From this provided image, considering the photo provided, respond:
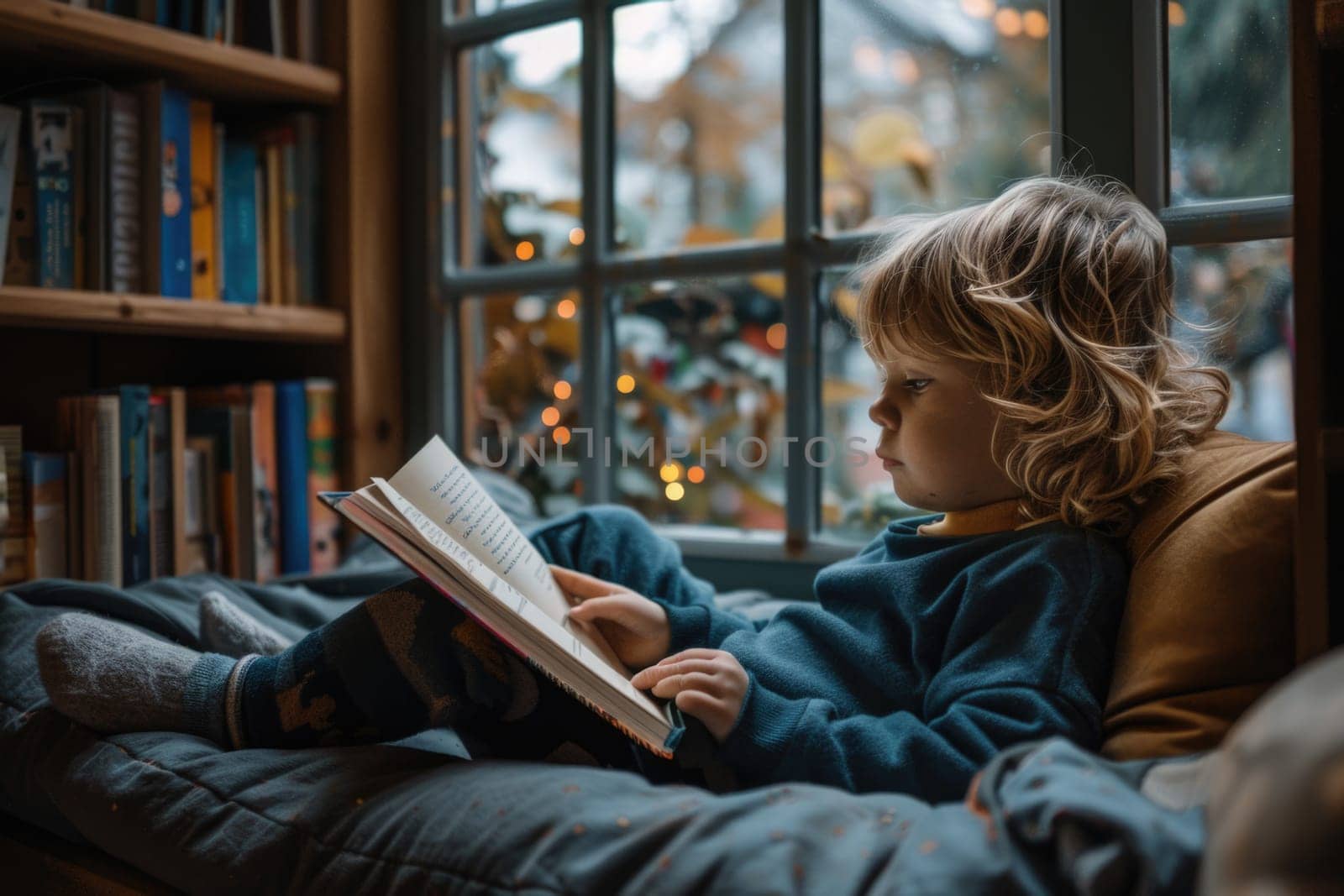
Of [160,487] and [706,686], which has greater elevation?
[160,487]

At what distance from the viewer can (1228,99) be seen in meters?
1.06

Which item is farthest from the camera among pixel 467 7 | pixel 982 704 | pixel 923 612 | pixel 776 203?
pixel 776 203

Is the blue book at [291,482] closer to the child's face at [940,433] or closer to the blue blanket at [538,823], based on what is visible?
the blue blanket at [538,823]

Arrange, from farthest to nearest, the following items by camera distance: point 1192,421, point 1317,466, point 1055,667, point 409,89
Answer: point 409,89 → point 1192,421 → point 1055,667 → point 1317,466

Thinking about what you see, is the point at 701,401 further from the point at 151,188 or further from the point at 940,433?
the point at 940,433

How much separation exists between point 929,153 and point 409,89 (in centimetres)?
86

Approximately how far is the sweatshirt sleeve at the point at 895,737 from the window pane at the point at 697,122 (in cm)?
78

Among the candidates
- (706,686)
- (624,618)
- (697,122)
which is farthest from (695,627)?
(697,122)

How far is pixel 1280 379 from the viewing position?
5.81 feet

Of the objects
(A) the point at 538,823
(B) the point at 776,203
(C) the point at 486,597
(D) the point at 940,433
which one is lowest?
(A) the point at 538,823

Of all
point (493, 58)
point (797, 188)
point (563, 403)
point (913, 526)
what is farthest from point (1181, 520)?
point (493, 58)

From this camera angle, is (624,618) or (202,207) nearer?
(624,618)

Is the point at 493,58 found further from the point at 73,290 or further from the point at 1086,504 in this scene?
the point at 1086,504

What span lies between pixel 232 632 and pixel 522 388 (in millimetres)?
757
